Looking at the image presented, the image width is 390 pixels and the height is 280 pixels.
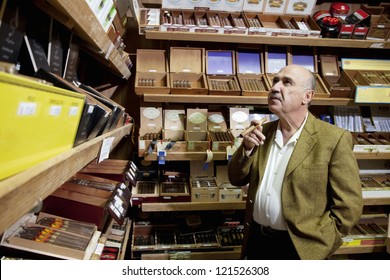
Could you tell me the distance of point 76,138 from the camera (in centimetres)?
95

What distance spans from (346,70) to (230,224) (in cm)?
186

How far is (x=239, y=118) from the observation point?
8.34 ft

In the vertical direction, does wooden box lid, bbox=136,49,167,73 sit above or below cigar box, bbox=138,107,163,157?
above

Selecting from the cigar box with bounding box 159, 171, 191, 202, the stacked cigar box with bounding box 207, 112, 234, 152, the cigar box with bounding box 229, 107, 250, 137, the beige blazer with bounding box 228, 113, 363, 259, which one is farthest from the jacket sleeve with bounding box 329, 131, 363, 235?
the cigar box with bounding box 159, 171, 191, 202

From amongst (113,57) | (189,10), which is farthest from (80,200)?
(189,10)

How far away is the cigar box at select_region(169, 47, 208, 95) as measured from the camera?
2.43 metres

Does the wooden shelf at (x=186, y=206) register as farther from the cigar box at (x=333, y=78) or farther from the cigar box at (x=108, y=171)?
the cigar box at (x=333, y=78)

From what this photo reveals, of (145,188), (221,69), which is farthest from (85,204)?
(221,69)

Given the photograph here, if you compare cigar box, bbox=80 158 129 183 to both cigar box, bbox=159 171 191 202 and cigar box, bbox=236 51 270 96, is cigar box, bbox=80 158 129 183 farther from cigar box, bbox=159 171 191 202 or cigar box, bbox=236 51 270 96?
cigar box, bbox=236 51 270 96

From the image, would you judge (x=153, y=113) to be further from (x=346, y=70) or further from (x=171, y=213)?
(x=346, y=70)

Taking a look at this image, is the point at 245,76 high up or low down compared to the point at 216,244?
up

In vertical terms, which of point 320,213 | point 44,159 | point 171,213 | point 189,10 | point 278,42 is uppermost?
point 189,10

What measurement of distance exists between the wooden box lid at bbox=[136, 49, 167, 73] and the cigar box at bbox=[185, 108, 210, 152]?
1.59 feet

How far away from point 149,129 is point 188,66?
70 cm
